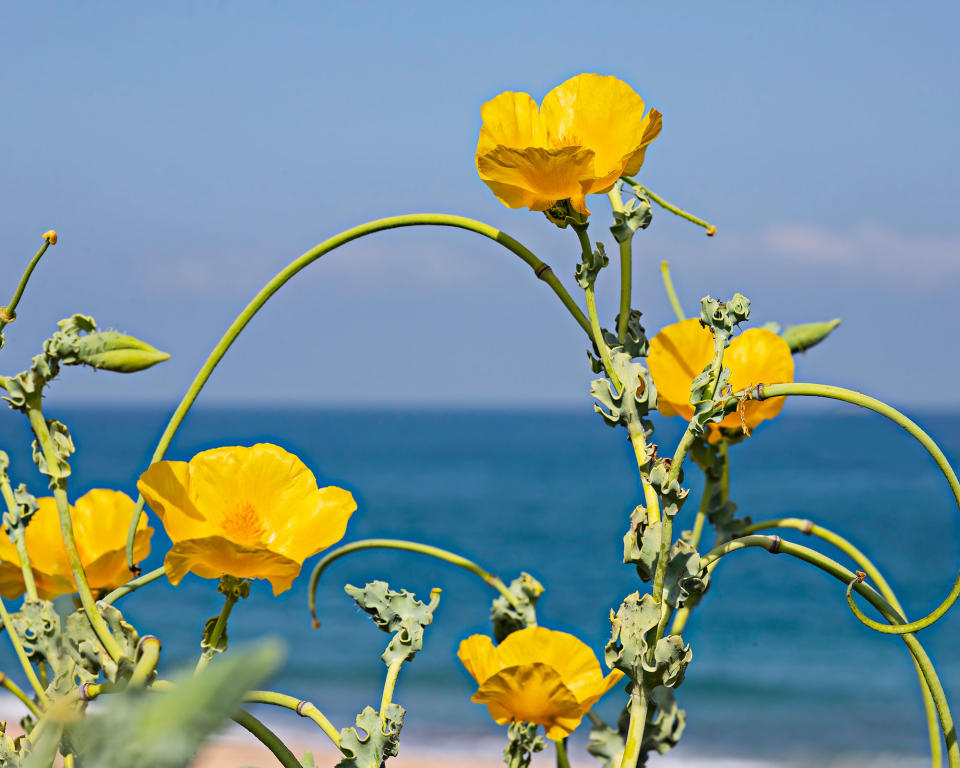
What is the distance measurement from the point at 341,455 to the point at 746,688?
1066 inches

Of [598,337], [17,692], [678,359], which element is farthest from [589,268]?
[17,692]

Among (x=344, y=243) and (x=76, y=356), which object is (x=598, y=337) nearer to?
(x=344, y=243)

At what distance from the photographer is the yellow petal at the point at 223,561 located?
629mm

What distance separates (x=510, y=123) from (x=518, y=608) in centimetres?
48

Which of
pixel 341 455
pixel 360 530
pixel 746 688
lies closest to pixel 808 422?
pixel 341 455

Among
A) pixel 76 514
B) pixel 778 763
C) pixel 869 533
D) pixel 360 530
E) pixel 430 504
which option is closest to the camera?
pixel 76 514

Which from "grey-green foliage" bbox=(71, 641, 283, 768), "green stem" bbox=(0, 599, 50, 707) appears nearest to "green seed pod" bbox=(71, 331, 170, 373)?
"green stem" bbox=(0, 599, 50, 707)

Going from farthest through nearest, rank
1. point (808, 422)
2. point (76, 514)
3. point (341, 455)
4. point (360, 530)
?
point (808, 422) < point (341, 455) < point (360, 530) < point (76, 514)

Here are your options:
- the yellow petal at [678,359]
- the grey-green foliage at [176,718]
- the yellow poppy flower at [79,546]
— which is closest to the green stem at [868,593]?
the yellow petal at [678,359]

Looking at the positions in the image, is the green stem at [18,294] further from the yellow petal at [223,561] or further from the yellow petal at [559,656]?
the yellow petal at [559,656]

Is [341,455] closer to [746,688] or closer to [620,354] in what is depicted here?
[746,688]

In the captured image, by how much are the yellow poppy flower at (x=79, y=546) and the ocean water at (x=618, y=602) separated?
0.61 feet

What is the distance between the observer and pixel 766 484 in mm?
25953

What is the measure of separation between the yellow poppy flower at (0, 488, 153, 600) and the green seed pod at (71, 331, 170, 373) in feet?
0.67
